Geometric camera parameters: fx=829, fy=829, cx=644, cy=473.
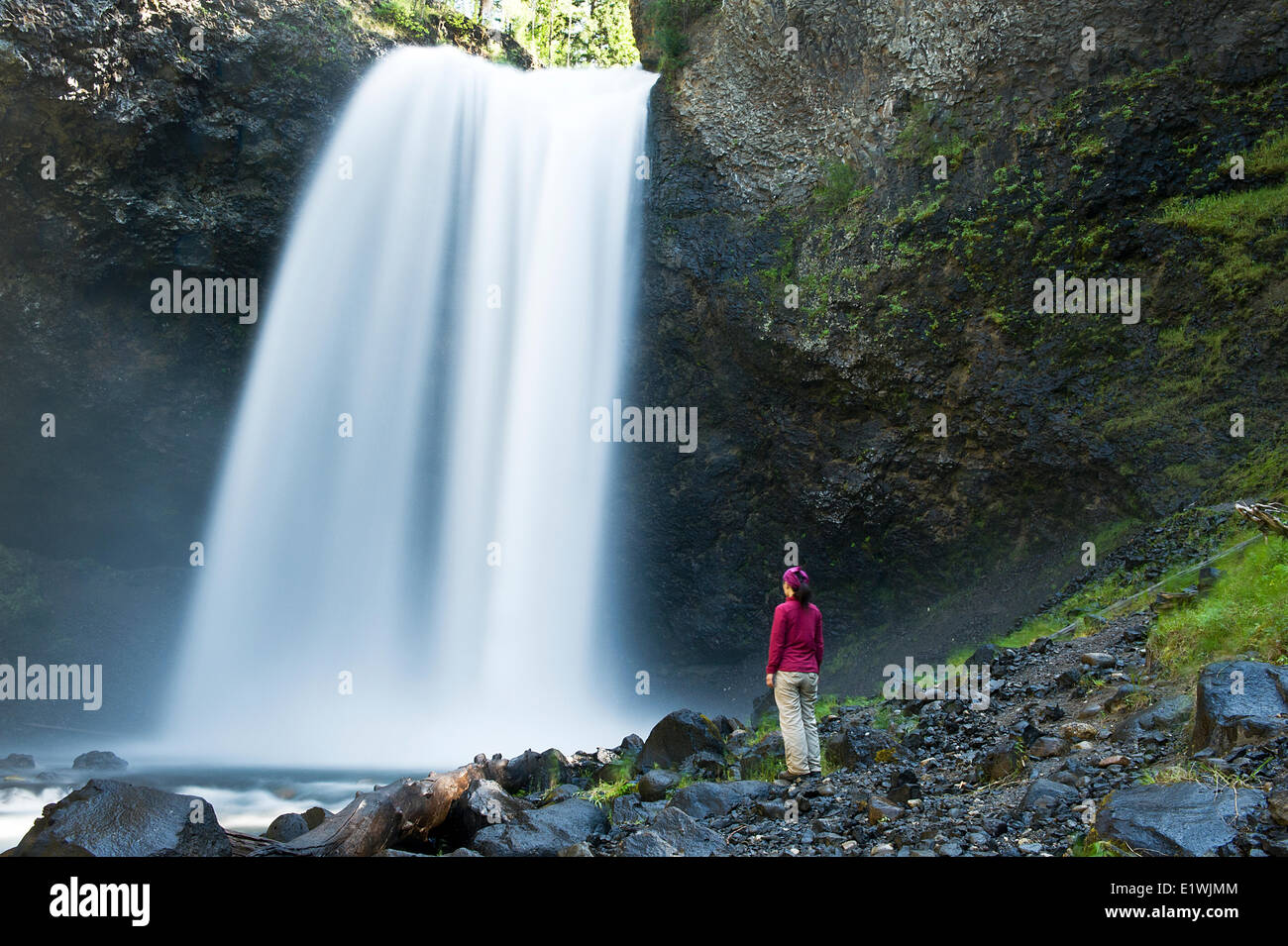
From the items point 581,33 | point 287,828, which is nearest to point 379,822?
point 287,828

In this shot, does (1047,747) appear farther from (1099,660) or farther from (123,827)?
(123,827)

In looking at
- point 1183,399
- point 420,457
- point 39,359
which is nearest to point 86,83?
point 39,359

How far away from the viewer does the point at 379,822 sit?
18.3 ft

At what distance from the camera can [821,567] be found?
16.3m

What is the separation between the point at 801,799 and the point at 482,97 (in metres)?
16.6

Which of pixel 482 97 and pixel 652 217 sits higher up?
pixel 482 97

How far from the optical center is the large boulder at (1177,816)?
345cm

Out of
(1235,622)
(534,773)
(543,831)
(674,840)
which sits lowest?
(534,773)

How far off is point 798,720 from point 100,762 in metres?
11.6

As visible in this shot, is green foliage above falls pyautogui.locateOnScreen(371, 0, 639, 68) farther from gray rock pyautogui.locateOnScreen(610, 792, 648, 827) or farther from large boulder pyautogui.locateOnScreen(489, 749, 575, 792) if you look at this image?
gray rock pyautogui.locateOnScreen(610, 792, 648, 827)

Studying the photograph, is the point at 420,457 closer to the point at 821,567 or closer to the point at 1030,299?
the point at 821,567

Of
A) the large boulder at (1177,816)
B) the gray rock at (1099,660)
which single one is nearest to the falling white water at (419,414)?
the gray rock at (1099,660)

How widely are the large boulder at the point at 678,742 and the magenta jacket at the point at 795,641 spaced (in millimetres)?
1471

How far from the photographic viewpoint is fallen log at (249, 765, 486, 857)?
520 cm
